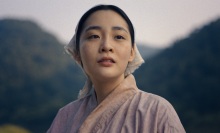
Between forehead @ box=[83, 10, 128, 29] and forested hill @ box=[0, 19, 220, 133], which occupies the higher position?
forehead @ box=[83, 10, 128, 29]

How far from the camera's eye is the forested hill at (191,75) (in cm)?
1747

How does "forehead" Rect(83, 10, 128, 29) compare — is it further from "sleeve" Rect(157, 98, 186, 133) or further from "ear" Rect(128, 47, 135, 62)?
"sleeve" Rect(157, 98, 186, 133)

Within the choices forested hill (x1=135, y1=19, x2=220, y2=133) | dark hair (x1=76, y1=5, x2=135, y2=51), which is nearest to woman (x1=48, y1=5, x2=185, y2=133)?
dark hair (x1=76, y1=5, x2=135, y2=51)

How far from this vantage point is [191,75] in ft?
60.5

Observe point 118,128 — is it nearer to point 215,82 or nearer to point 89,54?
point 89,54

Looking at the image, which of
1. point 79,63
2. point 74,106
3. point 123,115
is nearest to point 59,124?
point 74,106

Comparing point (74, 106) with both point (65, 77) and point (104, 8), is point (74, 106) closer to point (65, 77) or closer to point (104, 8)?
point (104, 8)

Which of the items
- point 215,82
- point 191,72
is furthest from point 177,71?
point 215,82

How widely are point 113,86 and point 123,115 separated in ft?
0.64

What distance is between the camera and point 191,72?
18.7 metres

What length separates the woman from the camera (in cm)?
149

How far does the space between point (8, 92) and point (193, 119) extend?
38.1 feet

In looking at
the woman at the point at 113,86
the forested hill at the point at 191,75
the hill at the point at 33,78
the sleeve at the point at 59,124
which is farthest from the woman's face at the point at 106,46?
the hill at the point at 33,78

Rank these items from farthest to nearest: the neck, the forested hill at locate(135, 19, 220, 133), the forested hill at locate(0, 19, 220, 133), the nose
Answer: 1. the forested hill at locate(0, 19, 220, 133)
2. the forested hill at locate(135, 19, 220, 133)
3. the neck
4. the nose
